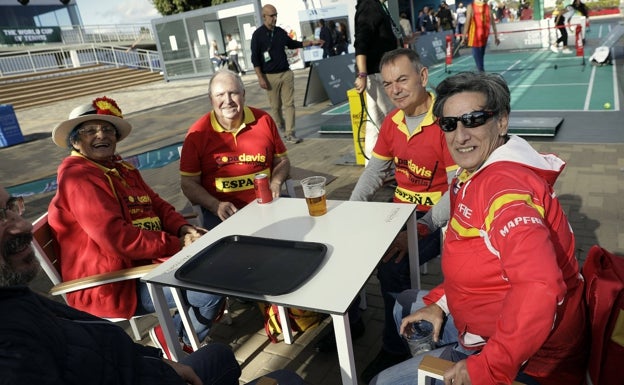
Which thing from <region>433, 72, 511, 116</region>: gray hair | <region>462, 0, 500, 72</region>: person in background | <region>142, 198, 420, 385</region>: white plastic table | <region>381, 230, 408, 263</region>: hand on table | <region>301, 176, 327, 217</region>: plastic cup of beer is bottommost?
<region>381, 230, 408, 263</region>: hand on table

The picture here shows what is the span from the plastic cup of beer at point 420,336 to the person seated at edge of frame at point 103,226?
968 mm

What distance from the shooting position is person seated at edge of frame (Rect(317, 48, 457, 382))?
2496 mm

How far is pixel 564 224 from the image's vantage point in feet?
4.49

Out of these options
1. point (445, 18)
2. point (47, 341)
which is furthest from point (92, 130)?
point (445, 18)

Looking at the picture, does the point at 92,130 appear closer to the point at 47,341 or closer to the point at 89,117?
the point at 89,117

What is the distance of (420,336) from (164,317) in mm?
1208

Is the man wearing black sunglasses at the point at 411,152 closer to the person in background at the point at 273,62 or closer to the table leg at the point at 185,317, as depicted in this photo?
the table leg at the point at 185,317

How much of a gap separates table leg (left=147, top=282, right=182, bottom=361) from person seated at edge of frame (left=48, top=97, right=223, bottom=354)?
0.24 meters

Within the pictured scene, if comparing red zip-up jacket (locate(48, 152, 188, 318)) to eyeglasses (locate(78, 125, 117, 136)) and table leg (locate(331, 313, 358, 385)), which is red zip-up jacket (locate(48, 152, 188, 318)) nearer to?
eyeglasses (locate(78, 125, 117, 136))

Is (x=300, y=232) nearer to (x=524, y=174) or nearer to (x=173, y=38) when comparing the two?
(x=524, y=174)

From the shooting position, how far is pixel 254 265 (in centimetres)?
186

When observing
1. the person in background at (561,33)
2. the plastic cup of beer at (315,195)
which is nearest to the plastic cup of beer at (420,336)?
the plastic cup of beer at (315,195)

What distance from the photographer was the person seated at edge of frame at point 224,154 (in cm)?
306

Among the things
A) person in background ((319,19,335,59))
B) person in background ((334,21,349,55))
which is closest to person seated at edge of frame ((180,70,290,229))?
person in background ((319,19,335,59))
